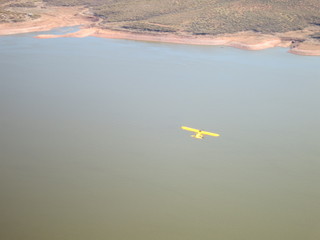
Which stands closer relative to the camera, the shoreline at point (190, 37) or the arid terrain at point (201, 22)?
the shoreline at point (190, 37)

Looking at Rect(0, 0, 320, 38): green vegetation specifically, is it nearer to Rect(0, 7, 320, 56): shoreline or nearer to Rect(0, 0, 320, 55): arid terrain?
Rect(0, 0, 320, 55): arid terrain

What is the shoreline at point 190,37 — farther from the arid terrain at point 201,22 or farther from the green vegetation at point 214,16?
the green vegetation at point 214,16

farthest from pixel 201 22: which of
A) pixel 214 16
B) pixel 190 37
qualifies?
pixel 190 37

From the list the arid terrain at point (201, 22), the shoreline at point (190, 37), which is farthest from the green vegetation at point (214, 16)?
the shoreline at point (190, 37)

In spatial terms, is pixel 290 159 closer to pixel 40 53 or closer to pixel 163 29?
pixel 40 53

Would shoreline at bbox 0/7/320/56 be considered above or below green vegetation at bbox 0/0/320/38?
below

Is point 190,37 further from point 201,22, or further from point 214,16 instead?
point 214,16

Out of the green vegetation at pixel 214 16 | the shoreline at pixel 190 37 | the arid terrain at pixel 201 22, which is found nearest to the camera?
the shoreline at pixel 190 37

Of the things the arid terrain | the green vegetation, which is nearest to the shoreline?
the arid terrain

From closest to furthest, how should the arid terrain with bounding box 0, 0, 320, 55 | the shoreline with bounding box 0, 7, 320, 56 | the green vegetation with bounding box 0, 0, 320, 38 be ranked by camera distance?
the shoreline with bounding box 0, 7, 320, 56 → the arid terrain with bounding box 0, 0, 320, 55 → the green vegetation with bounding box 0, 0, 320, 38
